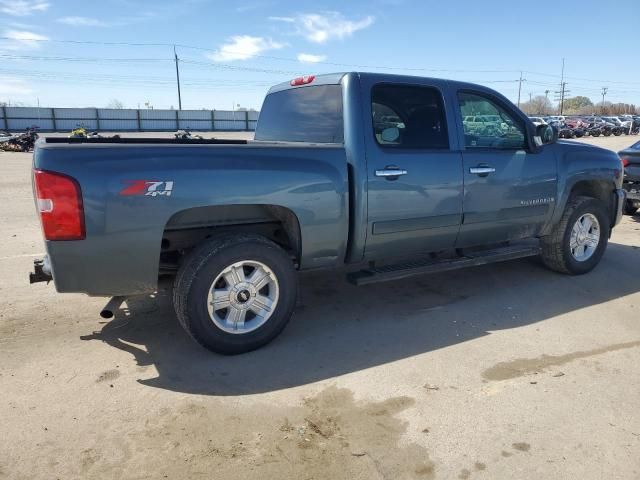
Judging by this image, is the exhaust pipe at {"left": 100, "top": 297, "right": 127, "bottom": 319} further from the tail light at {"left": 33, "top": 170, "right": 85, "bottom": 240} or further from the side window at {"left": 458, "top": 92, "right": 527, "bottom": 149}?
the side window at {"left": 458, "top": 92, "right": 527, "bottom": 149}

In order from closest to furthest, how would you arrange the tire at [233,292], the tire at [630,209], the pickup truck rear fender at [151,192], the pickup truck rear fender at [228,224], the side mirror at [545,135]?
1. the pickup truck rear fender at [151,192]
2. the tire at [233,292]
3. the pickup truck rear fender at [228,224]
4. the side mirror at [545,135]
5. the tire at [630,209]

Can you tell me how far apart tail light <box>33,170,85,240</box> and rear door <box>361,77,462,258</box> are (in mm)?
2097

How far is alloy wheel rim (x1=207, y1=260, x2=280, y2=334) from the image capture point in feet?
12.1

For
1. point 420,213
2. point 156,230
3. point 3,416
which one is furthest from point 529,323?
point 3,416

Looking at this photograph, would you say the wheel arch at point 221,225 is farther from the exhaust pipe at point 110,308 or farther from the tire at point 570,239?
the tire at point 570,239

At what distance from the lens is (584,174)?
5.52 meters

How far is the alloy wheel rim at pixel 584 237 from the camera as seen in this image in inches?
224

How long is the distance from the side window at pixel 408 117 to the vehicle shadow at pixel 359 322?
60.0 inches

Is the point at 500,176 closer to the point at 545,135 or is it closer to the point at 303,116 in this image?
the point at 545,135

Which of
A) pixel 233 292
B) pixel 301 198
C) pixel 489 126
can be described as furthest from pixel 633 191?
pixel 233 292

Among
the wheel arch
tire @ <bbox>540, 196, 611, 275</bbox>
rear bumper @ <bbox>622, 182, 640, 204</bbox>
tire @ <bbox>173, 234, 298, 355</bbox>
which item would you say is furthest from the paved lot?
rear bumper @ <bbox>622, 182, 640, 204</bbox>

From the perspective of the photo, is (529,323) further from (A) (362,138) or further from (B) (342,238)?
(A) (362,138)

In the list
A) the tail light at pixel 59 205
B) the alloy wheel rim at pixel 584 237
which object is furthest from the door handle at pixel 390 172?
the alloy wheel rim at pixel 584 237

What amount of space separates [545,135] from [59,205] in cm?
442
